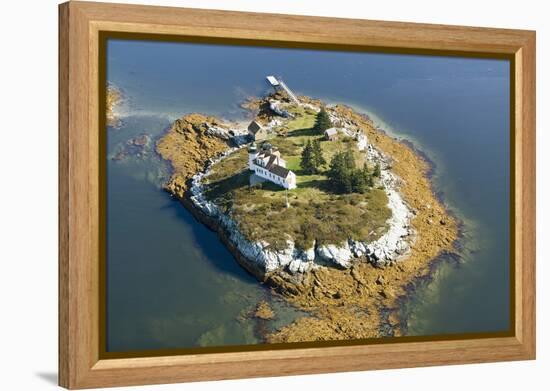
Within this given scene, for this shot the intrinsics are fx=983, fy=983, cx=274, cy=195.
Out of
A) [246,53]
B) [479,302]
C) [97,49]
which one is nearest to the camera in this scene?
[97,49]

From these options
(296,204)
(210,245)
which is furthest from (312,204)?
(210,245)

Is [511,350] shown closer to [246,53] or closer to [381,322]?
[381,322]

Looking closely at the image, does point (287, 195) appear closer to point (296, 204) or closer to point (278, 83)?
point (296, 204)

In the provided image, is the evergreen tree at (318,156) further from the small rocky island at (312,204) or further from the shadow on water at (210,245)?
the shadow on water at (210,245)

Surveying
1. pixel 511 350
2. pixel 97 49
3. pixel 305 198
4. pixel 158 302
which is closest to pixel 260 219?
pixel 305 198

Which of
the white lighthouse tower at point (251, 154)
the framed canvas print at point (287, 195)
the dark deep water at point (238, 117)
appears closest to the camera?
the framed canvas print at point (287, 195)

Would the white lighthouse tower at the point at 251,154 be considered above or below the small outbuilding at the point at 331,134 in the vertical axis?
below

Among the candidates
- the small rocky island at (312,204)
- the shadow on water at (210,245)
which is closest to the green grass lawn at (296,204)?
the small rocky island at (312,204)

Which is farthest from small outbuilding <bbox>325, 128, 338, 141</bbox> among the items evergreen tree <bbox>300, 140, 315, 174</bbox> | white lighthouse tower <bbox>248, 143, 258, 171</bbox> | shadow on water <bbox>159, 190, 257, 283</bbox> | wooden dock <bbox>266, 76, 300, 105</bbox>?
shadow on water <bbox>159, 190, 257, 283</bbox>
